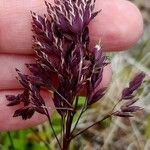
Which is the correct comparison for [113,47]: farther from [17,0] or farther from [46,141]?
[46,141]

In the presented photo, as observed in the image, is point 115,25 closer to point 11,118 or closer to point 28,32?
point 28,32

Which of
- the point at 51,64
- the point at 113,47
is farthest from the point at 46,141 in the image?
the point at 51,64

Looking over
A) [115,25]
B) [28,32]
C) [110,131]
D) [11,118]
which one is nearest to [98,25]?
[115,25]

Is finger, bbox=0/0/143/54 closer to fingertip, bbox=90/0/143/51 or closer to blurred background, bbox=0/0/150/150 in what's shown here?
fingertip, bbox=90/0/143/51

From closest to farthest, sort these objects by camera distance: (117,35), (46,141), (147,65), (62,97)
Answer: (62,97) → (117,35) → (46,141) → (147,65)

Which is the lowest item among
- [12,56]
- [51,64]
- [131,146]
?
[131,146]
